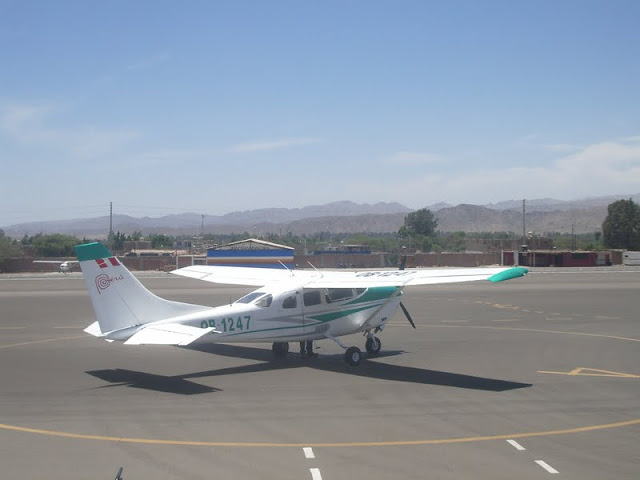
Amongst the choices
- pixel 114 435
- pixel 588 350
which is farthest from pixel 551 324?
pixel 114 435

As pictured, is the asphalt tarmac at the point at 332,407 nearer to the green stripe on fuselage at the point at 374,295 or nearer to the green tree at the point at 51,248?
the green stripe on fuselage at the point at 374,295

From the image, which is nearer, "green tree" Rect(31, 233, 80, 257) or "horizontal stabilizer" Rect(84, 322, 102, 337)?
"horizontal stabilizer" Rect(84, 322, 102, 337)

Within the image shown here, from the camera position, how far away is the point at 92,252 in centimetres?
1559

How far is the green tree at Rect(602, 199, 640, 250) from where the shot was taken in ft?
354

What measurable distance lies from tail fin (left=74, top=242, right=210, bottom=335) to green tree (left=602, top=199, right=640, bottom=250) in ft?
351

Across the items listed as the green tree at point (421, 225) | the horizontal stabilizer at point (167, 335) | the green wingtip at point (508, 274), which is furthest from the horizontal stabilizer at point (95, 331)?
the green tree at point (421, 225)

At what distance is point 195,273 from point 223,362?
17.4ft

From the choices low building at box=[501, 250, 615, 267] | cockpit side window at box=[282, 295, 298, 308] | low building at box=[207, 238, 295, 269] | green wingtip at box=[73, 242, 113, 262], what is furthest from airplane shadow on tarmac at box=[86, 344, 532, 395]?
low building at box=[501, 250, 615, 267]

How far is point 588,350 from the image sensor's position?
19562mm

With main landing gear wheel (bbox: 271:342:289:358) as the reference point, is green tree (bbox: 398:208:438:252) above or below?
above

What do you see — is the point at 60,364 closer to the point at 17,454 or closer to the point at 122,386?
the point at 122,386

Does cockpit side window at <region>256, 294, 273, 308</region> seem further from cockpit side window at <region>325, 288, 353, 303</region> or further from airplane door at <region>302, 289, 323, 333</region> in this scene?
cockpit side window at <region>325, 288, 353, 303</region>

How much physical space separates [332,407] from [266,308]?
15.7ft

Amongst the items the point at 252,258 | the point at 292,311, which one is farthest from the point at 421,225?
the point at 292,311
